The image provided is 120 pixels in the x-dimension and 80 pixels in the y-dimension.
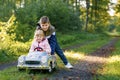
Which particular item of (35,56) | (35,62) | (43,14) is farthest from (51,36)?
(43,14)

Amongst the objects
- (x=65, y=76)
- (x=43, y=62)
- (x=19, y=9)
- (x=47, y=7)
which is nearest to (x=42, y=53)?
(x=43, y=62)

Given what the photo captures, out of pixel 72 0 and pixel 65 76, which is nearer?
pixel 65 76

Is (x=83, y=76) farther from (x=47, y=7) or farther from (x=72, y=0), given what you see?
(x=72, y=0)

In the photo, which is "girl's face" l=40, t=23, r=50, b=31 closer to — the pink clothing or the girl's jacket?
the girl's jacket

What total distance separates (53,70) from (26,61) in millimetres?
1236

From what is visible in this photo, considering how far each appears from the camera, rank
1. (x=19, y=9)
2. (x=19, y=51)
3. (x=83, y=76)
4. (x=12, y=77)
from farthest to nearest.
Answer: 1. (x=19, y=9)
2. (x=19, y=51)
3. (x=83, y=76)
4. (x=12, y=77)

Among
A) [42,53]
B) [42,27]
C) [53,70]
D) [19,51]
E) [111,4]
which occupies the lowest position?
[111,4]

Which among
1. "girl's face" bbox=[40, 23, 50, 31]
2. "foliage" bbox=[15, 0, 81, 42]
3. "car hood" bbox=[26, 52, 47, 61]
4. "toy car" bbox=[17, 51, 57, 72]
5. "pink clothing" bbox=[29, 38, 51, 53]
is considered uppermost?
"girl's face" bbox=[40, 23, 50, 31]

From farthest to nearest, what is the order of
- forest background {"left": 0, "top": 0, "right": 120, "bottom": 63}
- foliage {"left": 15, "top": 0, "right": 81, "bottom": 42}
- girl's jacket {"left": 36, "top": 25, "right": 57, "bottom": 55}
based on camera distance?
foliage {"left": 15, "top": 0, "right": 81, "bottom": 42} → forest background {"left": 0, "top": 0, "right": 120, "bottom": 63} → girl's jacket {"left": 36, "top": 25, "right": 57, "bottom": 55}

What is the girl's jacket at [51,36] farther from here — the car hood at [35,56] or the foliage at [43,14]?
the foliage at [43,14]

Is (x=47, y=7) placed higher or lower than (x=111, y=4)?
higher

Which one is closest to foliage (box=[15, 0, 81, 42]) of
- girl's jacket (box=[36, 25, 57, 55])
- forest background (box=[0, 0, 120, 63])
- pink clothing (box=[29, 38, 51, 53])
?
forest background (box=[0, 0, 120, 63])

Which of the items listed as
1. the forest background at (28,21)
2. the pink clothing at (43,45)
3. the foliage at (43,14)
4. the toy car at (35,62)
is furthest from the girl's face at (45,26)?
the foliage at (43,14)

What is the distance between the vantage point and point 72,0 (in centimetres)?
5972
